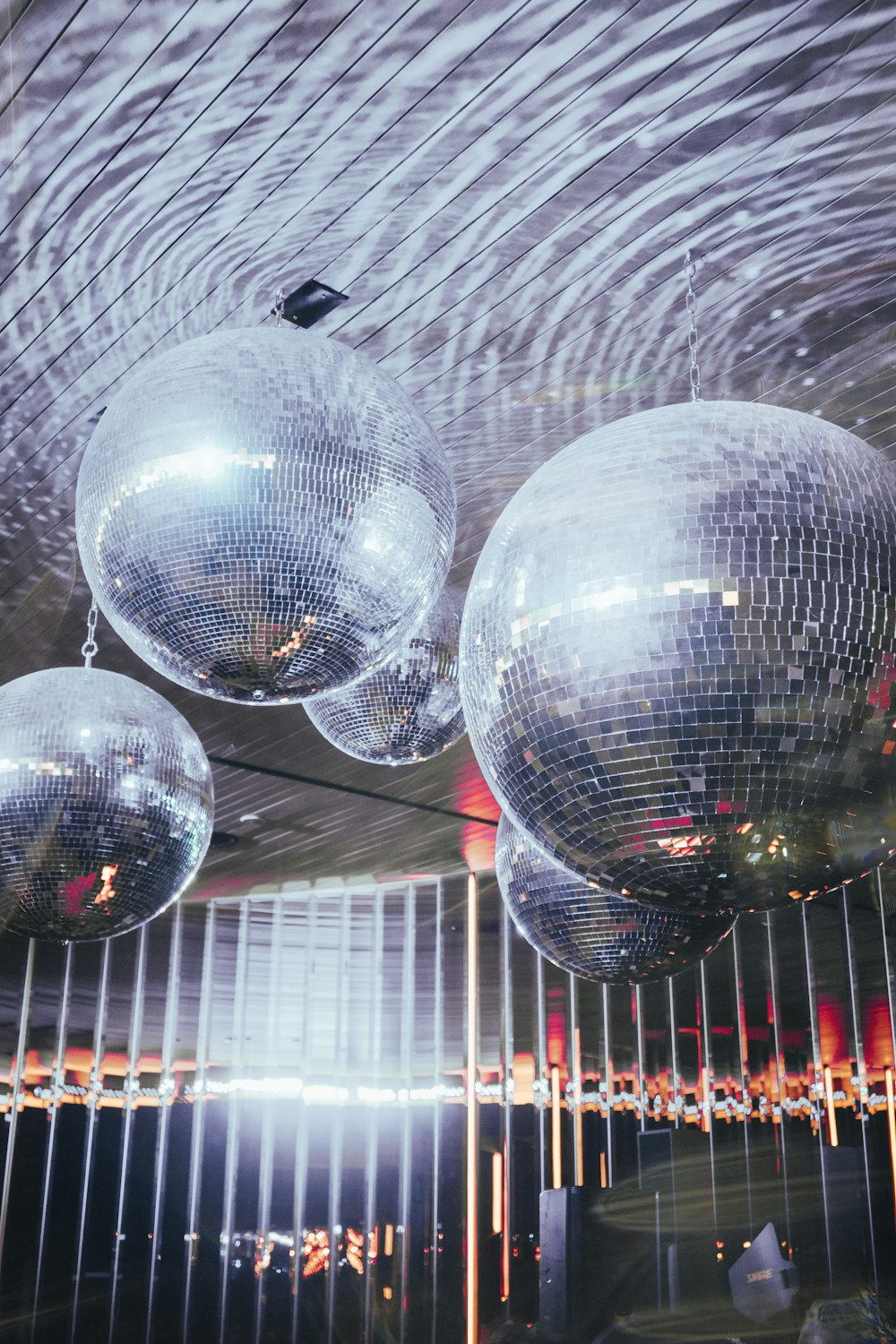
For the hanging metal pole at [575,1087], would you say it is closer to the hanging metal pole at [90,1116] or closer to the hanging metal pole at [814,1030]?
the hanging metal pole at [814,1030]

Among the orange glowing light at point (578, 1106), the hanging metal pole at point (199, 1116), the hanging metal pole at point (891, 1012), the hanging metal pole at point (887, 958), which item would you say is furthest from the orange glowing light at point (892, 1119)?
the hanging metal pole at point (199, 1116)

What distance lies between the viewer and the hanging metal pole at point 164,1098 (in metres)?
7.63

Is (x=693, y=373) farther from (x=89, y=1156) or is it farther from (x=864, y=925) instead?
(x=89, y=1156)

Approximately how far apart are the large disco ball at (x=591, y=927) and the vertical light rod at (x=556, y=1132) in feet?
20.3

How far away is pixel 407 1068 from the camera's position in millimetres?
8289

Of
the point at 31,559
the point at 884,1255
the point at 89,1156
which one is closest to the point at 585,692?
the point at 31,559

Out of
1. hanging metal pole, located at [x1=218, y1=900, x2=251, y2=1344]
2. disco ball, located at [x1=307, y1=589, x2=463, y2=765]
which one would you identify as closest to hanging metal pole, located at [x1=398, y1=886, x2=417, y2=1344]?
hanging metal pole, located at [x1=218, y1=900, x2=251, y2=1344]

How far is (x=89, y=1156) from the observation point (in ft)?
25.2

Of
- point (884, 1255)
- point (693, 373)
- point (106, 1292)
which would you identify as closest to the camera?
point (693, 373)

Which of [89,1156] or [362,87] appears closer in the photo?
[362,87]

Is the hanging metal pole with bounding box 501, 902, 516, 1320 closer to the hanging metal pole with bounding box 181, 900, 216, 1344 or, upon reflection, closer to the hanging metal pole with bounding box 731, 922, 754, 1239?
the hanging metal pole with bounding box 731, 922, 754, 1239

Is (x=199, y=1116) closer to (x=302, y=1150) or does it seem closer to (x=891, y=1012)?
(x=302, y=1150)

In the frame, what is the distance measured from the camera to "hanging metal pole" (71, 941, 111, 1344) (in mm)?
7332

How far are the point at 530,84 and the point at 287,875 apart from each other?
6.38m
